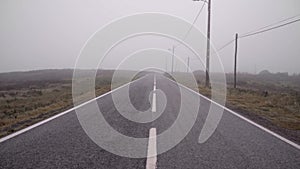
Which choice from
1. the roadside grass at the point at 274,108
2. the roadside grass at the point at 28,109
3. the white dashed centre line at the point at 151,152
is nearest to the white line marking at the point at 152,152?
the white dashed centre line at the point at 151,152

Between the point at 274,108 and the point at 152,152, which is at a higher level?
the point at 152,152

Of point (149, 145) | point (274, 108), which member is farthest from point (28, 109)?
point (274, 108)

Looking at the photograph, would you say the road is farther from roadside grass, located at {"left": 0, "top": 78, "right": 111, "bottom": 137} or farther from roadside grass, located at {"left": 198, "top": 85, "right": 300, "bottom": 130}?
roadside grass, located at {"left": 198, "top": 85, "right": 300, "bottom": 130}

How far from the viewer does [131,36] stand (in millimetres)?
8562

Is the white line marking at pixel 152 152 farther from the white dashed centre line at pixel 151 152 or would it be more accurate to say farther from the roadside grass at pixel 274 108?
the roadside grass at pixel 274 108

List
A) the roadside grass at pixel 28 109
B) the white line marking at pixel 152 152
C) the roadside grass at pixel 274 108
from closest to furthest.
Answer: the white line marking at pixel 152 152, the roadside grass at pixel 28 109, the roadside grass at pixel 274 108

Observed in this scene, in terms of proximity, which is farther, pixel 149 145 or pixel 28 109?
pixel 28 109

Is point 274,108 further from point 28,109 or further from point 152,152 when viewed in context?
point 28,109

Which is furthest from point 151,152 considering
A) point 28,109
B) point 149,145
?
point 28,109

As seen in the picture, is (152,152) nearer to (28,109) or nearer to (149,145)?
(149,145)

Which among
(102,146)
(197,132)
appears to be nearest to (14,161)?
(102,146)

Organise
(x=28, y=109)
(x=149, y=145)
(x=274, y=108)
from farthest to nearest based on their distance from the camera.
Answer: (x=274, y=108) < (x=28, y=109) < (x=149, y=145)

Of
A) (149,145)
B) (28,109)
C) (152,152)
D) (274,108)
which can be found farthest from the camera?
(274,108)

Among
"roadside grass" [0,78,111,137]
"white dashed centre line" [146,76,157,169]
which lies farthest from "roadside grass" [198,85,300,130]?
"roadside grass" [0,78,111,137]
